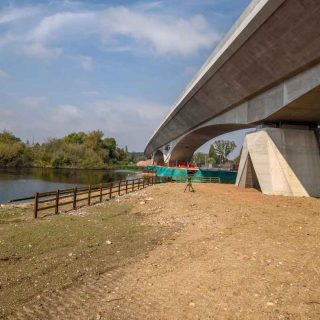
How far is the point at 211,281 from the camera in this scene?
7.68 metres

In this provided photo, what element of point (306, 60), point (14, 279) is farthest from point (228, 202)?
point (14, 279)

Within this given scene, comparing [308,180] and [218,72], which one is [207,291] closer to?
[308,180]

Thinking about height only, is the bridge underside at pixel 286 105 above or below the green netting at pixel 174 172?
above

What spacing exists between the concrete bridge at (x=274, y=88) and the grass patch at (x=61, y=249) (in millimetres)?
11181

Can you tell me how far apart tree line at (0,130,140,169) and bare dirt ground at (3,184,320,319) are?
95331mm

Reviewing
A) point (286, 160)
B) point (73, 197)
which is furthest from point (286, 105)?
point (73, 197)

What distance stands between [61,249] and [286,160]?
16866 mm

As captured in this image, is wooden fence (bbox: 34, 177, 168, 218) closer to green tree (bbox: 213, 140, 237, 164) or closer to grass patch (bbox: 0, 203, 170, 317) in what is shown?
grass patch (bbox: 0, 203, 170, 317)

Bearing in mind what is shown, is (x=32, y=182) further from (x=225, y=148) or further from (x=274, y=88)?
(x=225, y=148)

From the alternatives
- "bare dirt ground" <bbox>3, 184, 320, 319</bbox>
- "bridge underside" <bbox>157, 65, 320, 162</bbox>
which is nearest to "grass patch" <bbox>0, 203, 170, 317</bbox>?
"bare dirt ground" <bbox>3, 184, 320, 319</bbox>

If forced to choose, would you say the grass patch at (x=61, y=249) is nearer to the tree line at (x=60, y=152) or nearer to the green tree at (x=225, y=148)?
the tree line at (x=60, y=152)

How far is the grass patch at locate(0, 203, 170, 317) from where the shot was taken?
24.4 feet

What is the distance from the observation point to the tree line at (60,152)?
10012 cm

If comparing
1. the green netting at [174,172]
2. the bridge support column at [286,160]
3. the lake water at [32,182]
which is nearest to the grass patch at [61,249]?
the bridge support column at [286,160]
